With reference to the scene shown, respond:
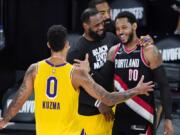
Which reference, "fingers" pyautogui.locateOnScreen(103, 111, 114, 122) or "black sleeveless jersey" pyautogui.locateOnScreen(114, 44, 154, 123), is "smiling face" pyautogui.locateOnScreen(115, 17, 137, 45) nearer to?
"black sleeveless jersey" pyautogui.locateOnScreen(114, 44, 154, 123)

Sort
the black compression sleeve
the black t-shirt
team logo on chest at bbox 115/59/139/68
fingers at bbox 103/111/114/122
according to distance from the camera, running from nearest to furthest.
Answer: the black compression sleeve, team logo on chest at bbox 115/59/139/68, fingers at bbox 103/111/114/122, the black t-shirt

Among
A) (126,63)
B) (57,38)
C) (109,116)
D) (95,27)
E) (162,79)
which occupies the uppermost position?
(95,27)

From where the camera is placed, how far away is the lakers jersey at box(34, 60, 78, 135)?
15.8 feet

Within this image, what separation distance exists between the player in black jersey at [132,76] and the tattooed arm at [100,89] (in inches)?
10.0

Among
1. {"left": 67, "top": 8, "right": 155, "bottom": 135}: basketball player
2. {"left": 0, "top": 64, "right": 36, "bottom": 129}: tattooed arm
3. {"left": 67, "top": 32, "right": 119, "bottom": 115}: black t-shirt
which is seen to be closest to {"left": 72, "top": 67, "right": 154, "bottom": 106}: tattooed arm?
{"left": 0, "top": 64, "right": 36, "bottom": 129}: tattooed arm

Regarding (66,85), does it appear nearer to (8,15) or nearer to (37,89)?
(37,89)

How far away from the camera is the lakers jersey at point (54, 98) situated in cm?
481

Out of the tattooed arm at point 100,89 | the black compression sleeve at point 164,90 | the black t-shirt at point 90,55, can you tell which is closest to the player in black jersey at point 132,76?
the black compression sleeve at point 164,90

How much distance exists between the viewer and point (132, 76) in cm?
547

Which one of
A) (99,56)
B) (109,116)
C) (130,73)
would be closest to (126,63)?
(130,73)

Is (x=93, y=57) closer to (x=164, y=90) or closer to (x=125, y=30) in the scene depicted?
(x=125, y=30)

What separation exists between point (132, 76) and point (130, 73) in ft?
0.10

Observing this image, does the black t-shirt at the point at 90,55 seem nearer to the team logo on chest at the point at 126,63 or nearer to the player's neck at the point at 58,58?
the team logo on chest at the point at 126,63

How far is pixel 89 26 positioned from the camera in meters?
6.17
